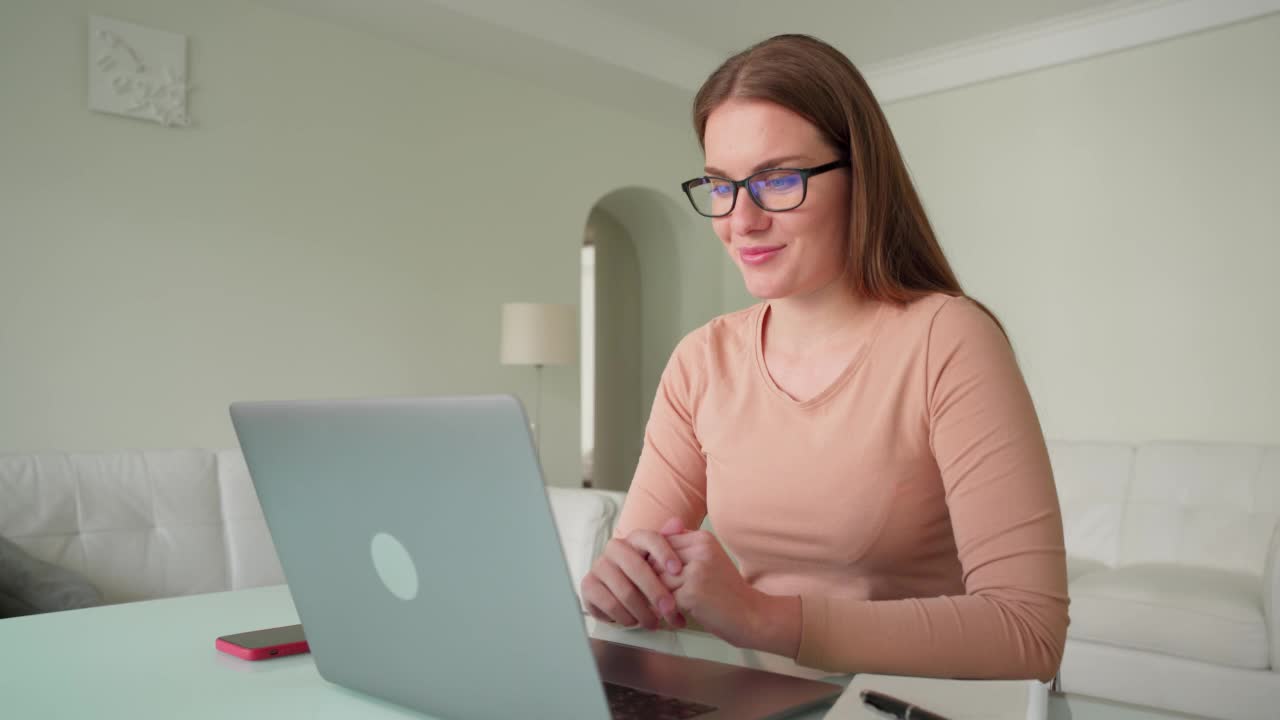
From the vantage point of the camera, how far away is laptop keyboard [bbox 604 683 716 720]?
2.29 ft

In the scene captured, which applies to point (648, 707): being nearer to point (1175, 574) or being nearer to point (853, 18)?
point (1175, 574)

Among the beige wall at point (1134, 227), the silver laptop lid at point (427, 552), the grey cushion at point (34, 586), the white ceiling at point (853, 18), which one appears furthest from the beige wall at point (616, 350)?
the silver laptop lid at point (427, 552)

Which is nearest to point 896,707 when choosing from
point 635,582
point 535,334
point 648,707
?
point 648,707

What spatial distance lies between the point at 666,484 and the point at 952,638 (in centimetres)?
51

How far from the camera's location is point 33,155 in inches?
141

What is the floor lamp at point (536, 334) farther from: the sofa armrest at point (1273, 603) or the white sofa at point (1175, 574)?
the sofa armrest at point (1273, 603)

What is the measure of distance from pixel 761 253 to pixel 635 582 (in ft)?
1.52

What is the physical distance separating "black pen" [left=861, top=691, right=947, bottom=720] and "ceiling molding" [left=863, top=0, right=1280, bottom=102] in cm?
484

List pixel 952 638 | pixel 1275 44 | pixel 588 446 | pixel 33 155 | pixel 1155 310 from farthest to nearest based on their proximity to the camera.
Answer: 1. pixel 588 446
2. pixel 1155 310
3. pixel 1275 44
4. pixel 33 155
5. pixel 952 638

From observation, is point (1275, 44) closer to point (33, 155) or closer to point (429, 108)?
point (429, 108)

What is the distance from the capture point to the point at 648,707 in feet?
2.36

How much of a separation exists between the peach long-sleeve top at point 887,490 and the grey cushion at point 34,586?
1.81 m

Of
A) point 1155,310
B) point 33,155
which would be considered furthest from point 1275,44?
point 33,155

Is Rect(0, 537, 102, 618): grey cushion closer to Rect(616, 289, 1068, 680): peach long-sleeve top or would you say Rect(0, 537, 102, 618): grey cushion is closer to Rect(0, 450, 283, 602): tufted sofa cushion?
Rect(0, 450, 283, 602): tufted sofa cushion
